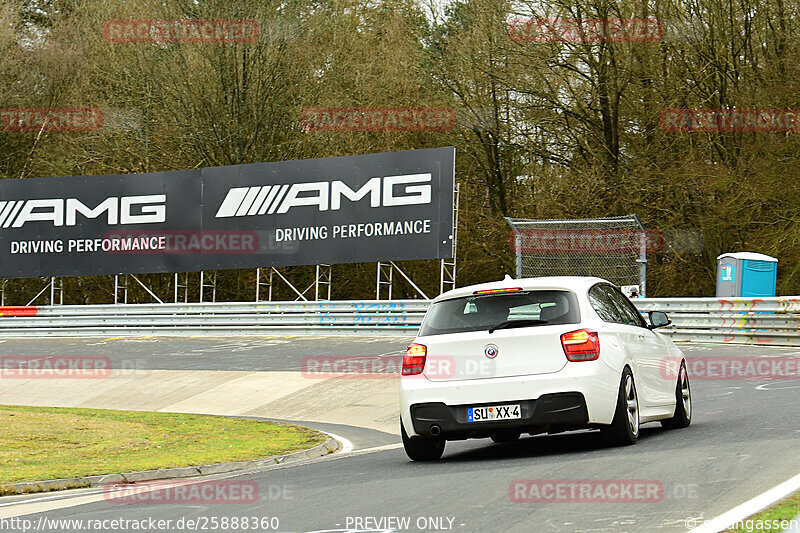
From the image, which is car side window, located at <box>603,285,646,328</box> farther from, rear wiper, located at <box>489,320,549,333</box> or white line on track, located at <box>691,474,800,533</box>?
white line on track, located at <box>691,474,800,533</box>

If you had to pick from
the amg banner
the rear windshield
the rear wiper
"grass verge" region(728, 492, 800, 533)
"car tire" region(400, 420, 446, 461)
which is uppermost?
the amg banner

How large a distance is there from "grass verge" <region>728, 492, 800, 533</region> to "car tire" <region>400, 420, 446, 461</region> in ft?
13.4

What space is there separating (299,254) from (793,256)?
12205mm

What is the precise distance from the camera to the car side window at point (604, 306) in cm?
1012

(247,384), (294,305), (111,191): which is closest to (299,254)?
(294,305)

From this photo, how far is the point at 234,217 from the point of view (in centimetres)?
3066

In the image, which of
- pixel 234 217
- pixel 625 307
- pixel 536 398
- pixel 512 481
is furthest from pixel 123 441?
pixel 234 217

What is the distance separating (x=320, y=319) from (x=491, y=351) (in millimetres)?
18254

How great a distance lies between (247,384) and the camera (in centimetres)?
2036

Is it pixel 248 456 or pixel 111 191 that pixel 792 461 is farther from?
pixel 111 191

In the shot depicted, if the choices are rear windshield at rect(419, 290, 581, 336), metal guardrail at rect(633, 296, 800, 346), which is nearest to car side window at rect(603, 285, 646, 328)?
rear windshield at rect(419, 290, 581, 336)

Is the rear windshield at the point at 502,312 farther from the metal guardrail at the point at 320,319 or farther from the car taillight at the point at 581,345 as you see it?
the metal guardrail at the point at 320,319

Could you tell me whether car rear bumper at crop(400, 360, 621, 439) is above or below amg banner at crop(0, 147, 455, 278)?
below

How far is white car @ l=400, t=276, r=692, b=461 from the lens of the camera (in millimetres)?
9508
